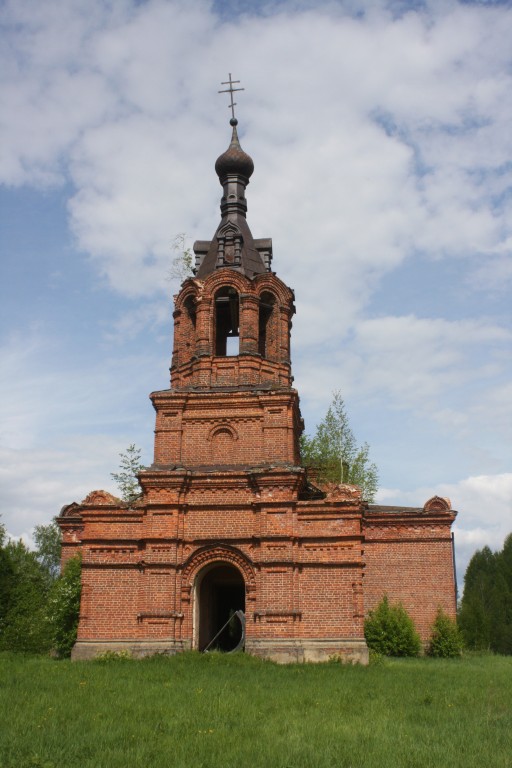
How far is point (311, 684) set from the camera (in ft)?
39.3

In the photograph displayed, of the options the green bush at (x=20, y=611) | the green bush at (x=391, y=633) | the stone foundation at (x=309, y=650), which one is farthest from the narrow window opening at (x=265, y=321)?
the green bush at (x=20, y=611)

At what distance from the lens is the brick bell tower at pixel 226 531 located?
16.4 m

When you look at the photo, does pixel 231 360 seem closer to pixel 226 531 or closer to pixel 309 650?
pixel 226 531

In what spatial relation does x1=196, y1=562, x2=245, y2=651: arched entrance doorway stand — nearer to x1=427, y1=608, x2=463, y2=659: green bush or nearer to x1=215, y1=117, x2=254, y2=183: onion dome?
x1=427, y1=608, x2=463, y2=659: green bush

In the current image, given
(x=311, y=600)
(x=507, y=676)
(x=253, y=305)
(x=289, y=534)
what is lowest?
(x=507, y=676)

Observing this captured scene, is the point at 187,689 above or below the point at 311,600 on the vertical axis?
below

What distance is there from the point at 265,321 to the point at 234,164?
4925 millimetres

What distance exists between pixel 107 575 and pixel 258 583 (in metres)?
3.58

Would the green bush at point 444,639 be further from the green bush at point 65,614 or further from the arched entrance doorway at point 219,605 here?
the green bush at point 65,614

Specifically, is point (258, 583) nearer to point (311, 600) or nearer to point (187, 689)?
point (311, 600)

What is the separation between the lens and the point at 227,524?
1706cm

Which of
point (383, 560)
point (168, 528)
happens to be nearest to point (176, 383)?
point (168, 528)

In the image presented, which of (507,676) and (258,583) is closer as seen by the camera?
(507,676)

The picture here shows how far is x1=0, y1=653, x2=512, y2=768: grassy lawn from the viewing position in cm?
696
